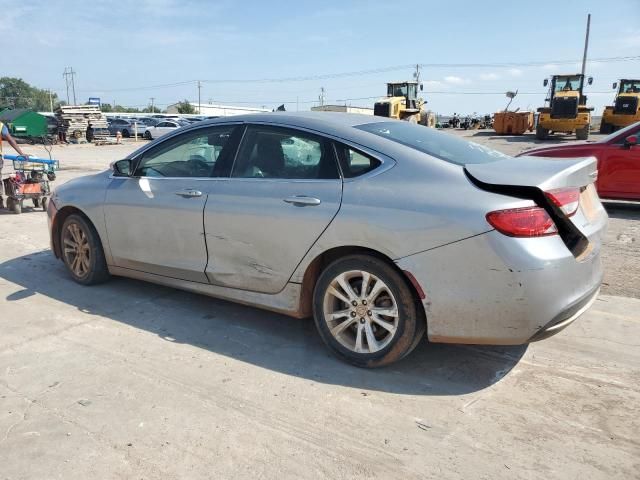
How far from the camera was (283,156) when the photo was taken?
382 centimetres

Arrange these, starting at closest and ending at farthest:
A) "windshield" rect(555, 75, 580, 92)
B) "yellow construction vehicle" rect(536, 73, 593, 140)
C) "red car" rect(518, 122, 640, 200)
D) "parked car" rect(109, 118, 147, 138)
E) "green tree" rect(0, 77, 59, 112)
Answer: "red car" rect(518, 122, 640, 200) < "yellow construction vehicle" rect(536, 73, 593, 140) < "windshield" rect(555, 75, 580, 92) < "parked car" rect(109, 118, 147, 138) < "green tree" rect(0, 77, 59, 112)

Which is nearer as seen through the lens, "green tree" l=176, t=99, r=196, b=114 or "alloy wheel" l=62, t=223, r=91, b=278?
"alloy wheel" l=62, t=223, r=91, b=278

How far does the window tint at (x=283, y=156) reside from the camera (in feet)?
11.8

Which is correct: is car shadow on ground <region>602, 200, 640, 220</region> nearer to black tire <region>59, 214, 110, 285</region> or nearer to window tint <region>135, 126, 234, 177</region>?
window tint <region>135, 126, 234, 177</region>

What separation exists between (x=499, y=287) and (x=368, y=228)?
83cm

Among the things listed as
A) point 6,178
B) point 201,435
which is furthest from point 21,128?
point 201,435

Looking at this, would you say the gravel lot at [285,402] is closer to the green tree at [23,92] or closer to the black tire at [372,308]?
the black tire at [372,308]

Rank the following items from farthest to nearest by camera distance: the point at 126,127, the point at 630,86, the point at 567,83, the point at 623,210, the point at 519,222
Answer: the point at 126,127, the point at 630,86, the point at 567,83, the point at 623,210, the point at 519,222

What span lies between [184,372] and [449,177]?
2073 millimetres

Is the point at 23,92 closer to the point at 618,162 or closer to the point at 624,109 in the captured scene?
the point at 624,109

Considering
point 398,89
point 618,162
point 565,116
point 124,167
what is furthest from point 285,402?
point 398,89

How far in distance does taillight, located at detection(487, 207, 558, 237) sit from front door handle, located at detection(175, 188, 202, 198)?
2.21m

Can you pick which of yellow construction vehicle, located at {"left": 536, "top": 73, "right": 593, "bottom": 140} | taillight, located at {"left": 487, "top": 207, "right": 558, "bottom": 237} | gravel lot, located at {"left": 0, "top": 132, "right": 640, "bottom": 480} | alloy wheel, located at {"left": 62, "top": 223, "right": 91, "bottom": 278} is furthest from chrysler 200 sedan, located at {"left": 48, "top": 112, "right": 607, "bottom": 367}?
yellow construction vehicle, located at {"left": 536, "top": 73, "right": 593, "bottom": 140}

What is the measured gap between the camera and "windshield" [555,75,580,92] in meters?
31.2
